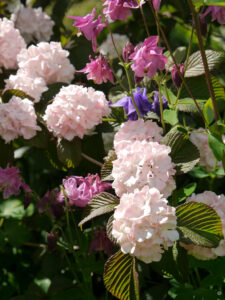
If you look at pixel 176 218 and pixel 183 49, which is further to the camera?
pixel 183 49

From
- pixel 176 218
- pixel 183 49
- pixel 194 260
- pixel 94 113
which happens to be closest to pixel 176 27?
pixel 183 49

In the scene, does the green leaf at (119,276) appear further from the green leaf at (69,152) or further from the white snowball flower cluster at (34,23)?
the white snowball flower cluster at (34,23)

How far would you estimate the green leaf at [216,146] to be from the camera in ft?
4.01

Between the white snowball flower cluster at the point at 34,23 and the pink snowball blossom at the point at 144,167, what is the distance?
1089 mm

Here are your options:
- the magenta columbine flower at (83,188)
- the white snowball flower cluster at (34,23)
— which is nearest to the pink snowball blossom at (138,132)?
the magenta columbine flower at (83,188)

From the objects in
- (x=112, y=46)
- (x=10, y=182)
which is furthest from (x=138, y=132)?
(x=112, y=46)

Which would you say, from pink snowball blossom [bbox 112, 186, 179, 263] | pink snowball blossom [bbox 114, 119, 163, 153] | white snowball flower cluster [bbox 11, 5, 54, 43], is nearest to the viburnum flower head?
pink snowball blossom [bbox 114, 119, 163, 153]

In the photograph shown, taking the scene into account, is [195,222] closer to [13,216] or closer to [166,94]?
[166,94]

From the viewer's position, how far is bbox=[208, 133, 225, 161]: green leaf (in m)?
1.22

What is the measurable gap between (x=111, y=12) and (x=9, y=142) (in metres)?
0.55

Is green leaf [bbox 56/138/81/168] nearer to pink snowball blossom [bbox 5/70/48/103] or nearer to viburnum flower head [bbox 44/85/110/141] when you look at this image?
viburnum flower head [bbox 44/85/110/141]

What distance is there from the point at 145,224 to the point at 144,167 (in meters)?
0.16

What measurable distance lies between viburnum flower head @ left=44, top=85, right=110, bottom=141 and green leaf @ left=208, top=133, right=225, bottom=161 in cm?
39

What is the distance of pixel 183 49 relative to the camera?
1.80m
